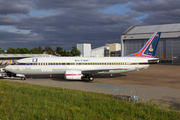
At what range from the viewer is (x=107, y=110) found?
10.6m

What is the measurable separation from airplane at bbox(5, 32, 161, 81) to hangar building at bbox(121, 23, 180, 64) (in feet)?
147

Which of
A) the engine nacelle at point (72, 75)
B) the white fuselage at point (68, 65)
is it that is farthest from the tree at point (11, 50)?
the engine nacelle at point (72, 75)

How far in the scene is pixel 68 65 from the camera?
27.5 m

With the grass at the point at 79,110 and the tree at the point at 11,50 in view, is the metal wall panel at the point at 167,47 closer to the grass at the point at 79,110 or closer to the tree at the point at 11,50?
the grass at the point at 79,110

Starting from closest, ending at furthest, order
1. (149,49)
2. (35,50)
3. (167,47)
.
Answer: (149,49) → (167,47) → (35,50)

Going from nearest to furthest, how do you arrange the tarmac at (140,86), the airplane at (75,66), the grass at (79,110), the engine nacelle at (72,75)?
the grass at (79,110), the tarmac at (140,86), the engine nacelle at (72,75), the airplane at (75,66)

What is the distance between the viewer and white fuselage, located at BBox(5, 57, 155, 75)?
2689 centimetres

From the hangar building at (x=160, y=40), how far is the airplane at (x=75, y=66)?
147 feet

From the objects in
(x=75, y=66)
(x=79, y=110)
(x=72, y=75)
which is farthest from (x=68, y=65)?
(x=79, y=110)

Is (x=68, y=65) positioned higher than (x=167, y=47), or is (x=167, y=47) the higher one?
(x=167, y=47)

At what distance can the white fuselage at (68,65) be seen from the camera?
26.9 metres

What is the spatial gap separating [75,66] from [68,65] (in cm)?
117

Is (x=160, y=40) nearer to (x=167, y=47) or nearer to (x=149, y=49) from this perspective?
(x=167, y=47)

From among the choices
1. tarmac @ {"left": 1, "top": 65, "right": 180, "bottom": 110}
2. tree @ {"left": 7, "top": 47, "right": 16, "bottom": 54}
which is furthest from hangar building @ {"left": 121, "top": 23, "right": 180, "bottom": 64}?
tree @ {"left": 7, "top": 47, "right": 16, "bottom": 54}
